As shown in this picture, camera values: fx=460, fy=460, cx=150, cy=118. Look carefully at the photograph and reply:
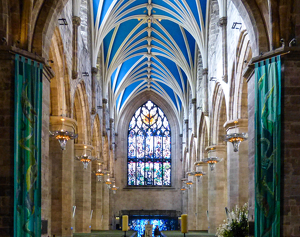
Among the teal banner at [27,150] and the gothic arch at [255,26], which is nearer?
the teal banner at [27,150]

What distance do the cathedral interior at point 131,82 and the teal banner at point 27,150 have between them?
26 mm

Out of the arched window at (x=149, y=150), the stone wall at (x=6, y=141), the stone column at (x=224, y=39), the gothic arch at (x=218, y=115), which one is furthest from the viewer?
the arched window at (x=149, y=150)

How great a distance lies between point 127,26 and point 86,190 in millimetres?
12962

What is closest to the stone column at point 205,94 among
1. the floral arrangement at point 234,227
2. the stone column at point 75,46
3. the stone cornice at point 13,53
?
the stone column at point 75,46

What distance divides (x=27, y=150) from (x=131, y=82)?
104 ft

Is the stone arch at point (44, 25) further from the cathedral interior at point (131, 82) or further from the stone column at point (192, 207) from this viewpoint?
the stone column at point (192, 207)

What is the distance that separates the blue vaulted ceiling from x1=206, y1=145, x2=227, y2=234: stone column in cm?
606

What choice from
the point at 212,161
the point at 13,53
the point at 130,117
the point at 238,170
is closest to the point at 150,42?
the point at 130,117

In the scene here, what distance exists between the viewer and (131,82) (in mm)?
42844

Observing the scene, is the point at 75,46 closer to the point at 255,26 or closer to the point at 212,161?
the point at 212,161

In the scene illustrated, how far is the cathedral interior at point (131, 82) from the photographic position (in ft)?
36.6

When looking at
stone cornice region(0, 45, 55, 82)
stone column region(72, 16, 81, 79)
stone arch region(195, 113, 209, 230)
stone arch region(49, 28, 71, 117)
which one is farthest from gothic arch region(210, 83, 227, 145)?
stone cornice region(0, 45, 55, 82)

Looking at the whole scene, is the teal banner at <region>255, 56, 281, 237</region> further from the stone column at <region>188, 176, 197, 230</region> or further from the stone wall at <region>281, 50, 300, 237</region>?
the stone column at <region>188, 176, 197, 230</region>

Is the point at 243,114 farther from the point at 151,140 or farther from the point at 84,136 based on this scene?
the point at 151,140
